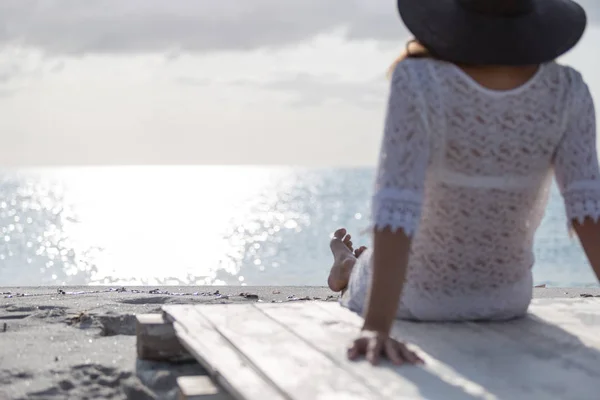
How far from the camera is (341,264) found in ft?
13.9

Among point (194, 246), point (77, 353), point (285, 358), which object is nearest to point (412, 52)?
point (285, 358)

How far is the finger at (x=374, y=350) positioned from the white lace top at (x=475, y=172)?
35cm

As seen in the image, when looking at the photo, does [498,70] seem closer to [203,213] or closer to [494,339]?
[494,339]

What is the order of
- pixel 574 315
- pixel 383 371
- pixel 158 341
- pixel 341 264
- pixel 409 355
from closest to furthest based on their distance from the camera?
pixel 383 371 < pixel 409 355 < pixel 574 315 < pixel 158 341 < pixel 341 264

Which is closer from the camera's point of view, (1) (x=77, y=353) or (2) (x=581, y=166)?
(2) (x=581, y=166)

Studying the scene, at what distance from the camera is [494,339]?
293 centimetres

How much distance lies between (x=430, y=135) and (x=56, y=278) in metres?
19.7

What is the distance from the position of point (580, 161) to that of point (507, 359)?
2.46 ft

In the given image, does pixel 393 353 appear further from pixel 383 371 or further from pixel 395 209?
pixel 395 209

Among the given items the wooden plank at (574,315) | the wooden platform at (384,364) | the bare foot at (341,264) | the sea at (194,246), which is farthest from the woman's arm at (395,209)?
the sea at (194,246)

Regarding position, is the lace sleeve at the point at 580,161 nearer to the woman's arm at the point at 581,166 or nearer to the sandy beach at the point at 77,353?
the woman's arm at the point at 581,166

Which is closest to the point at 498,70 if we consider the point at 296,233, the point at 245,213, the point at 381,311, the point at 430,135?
the point at 430,135

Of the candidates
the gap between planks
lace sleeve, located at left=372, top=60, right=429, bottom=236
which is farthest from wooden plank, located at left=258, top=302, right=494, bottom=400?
lace sleeve, located at left=372, top=60, right=429, bottom=236

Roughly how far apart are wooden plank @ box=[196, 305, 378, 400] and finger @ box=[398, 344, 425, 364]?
21 cm
